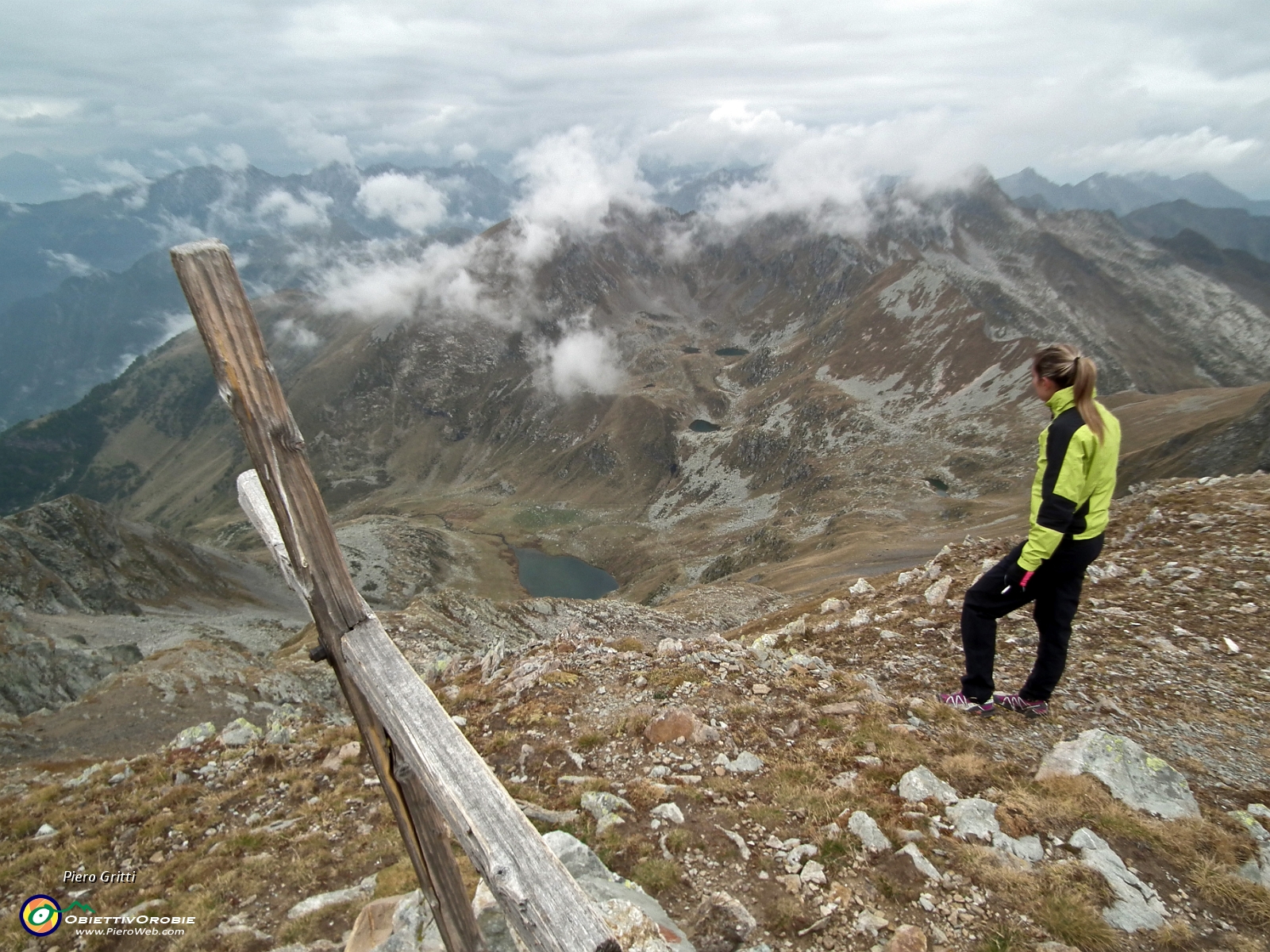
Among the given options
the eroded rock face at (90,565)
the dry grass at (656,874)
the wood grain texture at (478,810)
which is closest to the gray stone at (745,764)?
the dry grass at (656,874)

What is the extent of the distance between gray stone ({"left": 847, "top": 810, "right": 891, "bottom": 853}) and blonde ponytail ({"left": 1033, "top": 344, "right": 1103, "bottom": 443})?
18.4 feet

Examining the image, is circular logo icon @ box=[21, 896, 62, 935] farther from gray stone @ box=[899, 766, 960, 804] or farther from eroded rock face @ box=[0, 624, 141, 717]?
eroded rock face @ box=[0, 624, 141, 717]

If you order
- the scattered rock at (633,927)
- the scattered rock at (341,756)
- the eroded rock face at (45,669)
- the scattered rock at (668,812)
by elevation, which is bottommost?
the eroded rock face at (45,669)

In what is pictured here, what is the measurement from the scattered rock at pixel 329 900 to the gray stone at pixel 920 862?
269 inches

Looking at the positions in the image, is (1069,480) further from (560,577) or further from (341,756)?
(560,577)

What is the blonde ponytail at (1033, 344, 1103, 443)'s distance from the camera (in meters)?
7.54

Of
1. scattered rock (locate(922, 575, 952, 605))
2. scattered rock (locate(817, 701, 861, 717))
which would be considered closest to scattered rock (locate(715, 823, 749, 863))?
scattered rock (locate(817, 701, 861, 717))

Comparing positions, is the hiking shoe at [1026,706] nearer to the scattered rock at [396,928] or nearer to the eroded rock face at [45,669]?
the scattered rock at [396,928]

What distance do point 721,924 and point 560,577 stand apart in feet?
547

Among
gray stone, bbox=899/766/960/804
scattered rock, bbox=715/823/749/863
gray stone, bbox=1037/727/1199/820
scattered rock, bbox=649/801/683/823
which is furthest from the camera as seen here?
scattered rock, bbox=649/801/683/823

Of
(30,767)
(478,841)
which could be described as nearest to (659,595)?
(30,767)

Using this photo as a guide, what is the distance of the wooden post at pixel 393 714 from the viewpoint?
2916mm

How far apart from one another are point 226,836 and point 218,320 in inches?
462

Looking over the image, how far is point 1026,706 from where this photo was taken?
9.98 meters
